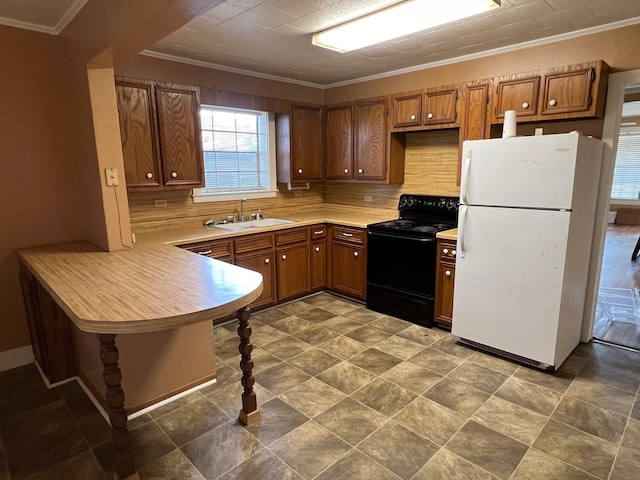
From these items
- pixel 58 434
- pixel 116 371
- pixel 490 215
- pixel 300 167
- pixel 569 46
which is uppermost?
pixel 569 46

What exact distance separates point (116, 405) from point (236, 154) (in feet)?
10.00

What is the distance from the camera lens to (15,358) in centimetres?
285

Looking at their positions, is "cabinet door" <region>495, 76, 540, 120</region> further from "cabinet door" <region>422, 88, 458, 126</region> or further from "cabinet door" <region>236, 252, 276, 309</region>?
"cabinet door" <region>236, 252, 276, 309</region>

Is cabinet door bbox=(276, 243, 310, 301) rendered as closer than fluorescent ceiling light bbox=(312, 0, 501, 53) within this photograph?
No

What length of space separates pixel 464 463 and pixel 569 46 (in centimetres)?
305

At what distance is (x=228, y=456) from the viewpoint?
1931 millimetres

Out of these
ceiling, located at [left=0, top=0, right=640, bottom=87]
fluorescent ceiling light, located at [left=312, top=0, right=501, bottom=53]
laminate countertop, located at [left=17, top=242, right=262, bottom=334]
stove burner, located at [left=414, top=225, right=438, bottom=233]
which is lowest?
laminate countertop, located at [left=17, top=242, right=262, bottom=334]

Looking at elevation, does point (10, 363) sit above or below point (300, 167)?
below

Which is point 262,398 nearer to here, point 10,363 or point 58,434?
point 58,434

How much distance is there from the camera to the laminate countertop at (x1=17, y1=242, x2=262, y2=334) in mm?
1518

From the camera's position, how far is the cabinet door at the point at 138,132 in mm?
3021

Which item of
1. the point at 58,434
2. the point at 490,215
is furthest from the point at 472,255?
the point at 58,434

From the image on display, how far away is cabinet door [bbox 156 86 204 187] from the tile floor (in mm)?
1604

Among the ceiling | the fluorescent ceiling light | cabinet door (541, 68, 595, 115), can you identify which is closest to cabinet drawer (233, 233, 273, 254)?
the ceiling
